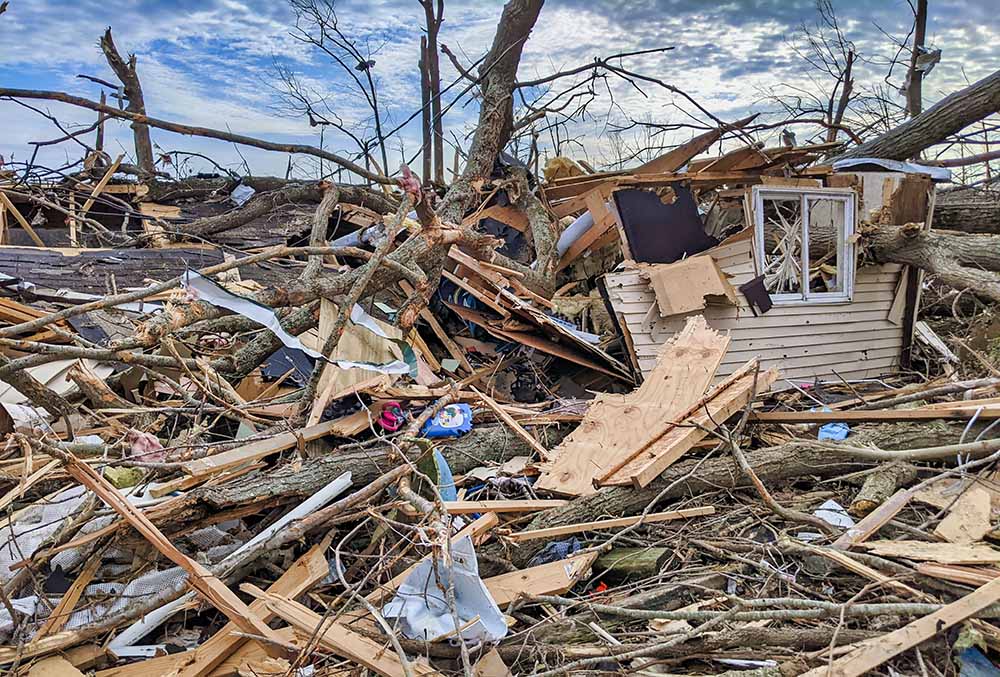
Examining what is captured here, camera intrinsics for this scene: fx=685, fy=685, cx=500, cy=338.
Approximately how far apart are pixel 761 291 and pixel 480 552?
4859 mm

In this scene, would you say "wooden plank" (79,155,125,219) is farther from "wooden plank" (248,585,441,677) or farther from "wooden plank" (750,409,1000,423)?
"wooden plank" (750,409,1000,423)

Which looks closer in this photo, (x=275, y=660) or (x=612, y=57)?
(x=275, y=660)

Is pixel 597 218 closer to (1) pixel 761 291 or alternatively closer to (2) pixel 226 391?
(1) pixel 761 291

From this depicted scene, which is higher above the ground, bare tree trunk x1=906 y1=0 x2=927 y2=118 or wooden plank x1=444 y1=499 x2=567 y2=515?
bare tree trunk x1=906 y1=0 x2=927 y2=118

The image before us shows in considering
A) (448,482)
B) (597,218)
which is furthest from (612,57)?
(448,482)

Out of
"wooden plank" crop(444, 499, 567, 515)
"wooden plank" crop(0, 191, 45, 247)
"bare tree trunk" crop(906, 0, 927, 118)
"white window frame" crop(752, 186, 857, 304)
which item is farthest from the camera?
"bare tree trunk" crop(906, 0, 927, 118)

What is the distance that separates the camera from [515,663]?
3.02 meters

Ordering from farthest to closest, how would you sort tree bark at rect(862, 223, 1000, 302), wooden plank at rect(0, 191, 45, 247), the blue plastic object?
wooden plank at rect(0, 191, 45, 247)
tree bark at rect(862, 223, 1000, 302)
the blue plastic object

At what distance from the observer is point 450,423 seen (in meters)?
4.77

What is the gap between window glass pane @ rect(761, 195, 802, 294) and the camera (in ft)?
25.2

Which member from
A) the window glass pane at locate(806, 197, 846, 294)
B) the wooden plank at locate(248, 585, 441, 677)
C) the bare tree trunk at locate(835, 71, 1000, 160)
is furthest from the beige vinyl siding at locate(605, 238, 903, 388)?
the wooden plank at locate(248, 585, 441, 677)

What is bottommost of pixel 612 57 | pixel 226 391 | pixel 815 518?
pixel 815 518

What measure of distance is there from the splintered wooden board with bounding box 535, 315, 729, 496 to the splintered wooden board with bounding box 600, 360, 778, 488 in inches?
3.3

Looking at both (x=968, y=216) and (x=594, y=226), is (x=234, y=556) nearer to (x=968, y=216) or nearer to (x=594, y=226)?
(x=594, y=226)
